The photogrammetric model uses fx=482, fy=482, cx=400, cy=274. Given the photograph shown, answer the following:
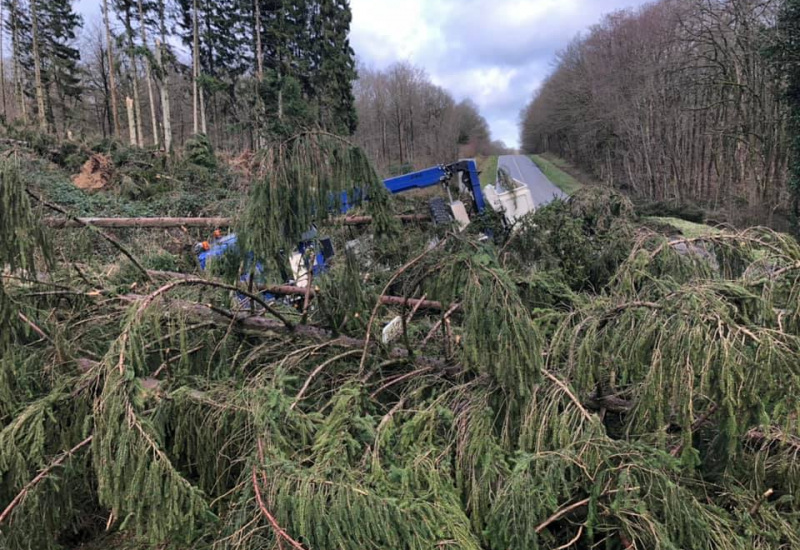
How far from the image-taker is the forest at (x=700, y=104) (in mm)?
13227

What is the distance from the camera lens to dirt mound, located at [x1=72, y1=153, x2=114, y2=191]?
12891mm

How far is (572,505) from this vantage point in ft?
6.52

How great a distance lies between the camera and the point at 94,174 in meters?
13.2

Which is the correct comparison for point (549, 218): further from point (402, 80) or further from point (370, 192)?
point (402, 80)

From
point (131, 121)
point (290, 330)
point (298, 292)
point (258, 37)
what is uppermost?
point (258, 37)

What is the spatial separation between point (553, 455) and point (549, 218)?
2.60 meters

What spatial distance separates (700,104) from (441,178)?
53.5ft

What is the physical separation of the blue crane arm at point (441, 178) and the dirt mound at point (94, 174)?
10064 mm

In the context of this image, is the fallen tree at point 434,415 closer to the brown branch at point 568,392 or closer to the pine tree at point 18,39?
the brown branch at point 568,392

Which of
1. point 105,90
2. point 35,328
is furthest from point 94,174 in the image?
point 105,90

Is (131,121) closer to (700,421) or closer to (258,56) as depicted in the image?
(258,56)

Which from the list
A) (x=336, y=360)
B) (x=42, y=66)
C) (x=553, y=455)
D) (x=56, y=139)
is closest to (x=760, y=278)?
(x=553, y=455)

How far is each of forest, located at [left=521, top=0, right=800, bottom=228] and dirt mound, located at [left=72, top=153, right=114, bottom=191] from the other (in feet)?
55.2

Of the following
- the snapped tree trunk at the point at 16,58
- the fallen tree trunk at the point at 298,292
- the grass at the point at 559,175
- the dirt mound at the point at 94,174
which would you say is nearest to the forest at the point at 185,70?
the snapped tree trunk at the point at 16,58
